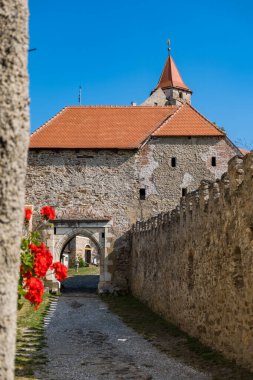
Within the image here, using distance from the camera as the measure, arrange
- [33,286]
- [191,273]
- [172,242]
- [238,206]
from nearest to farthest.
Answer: [33,286] → [238,206] → [191,273] → [172,242]

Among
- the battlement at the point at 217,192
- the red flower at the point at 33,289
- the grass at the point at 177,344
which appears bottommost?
the grass at the point at 177,344

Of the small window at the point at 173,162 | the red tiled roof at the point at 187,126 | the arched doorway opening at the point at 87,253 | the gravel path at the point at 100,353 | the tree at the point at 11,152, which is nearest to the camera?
the tree at the point at 11,152

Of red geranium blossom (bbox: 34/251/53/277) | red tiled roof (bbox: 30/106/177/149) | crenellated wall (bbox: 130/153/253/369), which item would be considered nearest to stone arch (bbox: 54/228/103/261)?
red tiled roof (bbox: 30/106/177/149)

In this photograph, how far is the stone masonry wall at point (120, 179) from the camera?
934 inches

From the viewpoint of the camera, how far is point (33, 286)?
5457 millimetres

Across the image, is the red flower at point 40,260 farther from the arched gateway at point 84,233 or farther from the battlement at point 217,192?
the arched gateway at point 84,233

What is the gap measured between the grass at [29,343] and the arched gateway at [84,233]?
7.22 meters

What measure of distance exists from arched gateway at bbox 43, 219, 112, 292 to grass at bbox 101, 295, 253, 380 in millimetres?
5447

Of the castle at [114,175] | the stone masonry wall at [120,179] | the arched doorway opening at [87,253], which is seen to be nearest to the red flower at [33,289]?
the castle at [114,175]

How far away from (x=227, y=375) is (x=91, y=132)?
19.1m

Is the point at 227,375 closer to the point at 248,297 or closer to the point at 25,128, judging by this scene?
the point at 248,297

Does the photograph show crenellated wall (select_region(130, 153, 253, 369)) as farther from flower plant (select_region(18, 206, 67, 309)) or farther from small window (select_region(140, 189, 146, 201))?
small window (select_region(140, 189, 146, 201))

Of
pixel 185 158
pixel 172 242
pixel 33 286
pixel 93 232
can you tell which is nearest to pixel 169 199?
pixel 185 158

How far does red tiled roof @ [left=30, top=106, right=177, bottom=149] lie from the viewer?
80.0ft
